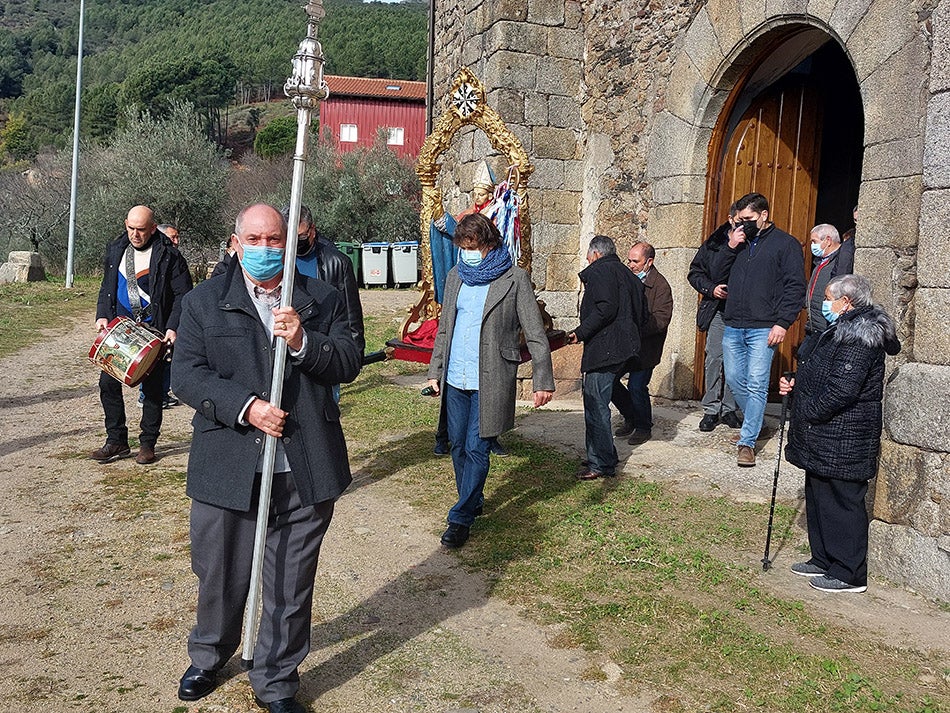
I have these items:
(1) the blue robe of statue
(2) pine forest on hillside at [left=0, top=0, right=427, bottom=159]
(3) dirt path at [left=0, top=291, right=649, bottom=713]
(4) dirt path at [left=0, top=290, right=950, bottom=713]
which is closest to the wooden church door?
(1) the blue robe of statue

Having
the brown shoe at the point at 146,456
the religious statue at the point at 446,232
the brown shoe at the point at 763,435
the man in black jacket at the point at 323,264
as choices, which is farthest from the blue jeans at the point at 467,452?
the brown shoe at the point at 763,435

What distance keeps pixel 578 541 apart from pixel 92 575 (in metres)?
2.48

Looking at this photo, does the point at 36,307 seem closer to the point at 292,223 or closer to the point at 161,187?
Result: the point at 161,187

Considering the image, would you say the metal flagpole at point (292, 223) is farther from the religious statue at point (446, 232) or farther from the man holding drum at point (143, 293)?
the religious statue at point (446, 232)

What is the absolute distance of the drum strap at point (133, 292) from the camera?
224 inches

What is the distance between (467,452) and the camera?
14.5 feet

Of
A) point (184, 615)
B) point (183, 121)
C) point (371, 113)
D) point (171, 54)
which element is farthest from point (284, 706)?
point (171, 54)

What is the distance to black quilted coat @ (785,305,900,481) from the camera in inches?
150

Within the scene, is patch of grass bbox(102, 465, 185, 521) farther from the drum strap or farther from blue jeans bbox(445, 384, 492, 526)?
blue jeans bbox(445, 384, 492, 526)

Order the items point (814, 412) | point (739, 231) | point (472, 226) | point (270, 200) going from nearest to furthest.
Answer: point (814, 412)
point (472, 226)
point (739, 231)
point (270, 200)

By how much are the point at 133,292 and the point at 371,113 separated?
31894 mm

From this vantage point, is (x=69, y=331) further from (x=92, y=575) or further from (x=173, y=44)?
(x=173, y=44)

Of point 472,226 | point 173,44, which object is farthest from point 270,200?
point 173,44

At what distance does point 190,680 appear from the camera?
2.89 meters
